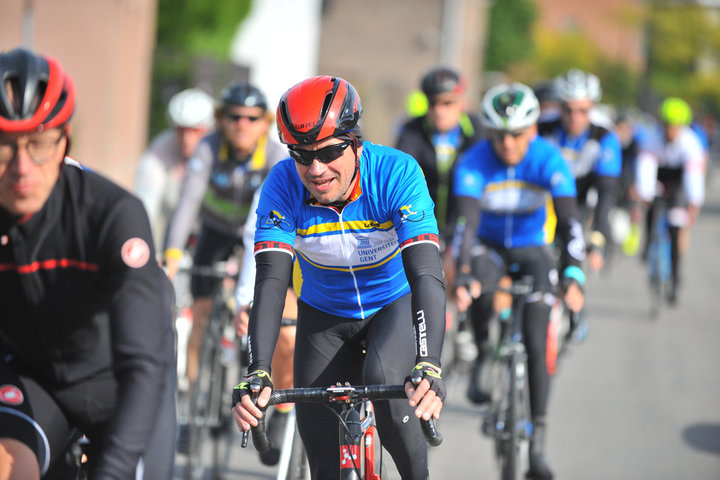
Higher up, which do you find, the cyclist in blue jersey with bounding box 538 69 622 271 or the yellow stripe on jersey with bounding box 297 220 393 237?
the cyclist in blue jersey with bounding box 538 69 622 271

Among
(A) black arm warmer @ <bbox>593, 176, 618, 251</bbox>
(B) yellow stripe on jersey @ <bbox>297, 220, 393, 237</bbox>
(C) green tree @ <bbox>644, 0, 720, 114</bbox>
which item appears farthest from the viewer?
(C) green tree @ <bbox>644, 0, 720, 114</bbox>

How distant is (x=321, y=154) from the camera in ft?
12.0

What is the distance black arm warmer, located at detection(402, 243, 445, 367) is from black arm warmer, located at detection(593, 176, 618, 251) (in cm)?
456

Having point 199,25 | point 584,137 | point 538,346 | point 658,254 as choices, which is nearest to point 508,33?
point 199,25

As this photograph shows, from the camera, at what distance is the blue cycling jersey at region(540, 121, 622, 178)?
30.2ft

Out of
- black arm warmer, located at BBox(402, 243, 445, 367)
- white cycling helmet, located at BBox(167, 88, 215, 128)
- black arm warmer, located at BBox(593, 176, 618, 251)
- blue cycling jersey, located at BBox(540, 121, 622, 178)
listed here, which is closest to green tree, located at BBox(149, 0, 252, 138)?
blue cycling jersey, located at BBox(540, 121, 622, 178)

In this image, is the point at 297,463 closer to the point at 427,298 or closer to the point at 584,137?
the point at 427,298

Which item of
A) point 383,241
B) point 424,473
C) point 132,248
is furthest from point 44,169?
point 424,473

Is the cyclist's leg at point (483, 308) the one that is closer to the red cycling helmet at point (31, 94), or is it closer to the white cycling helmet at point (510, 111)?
the white cycling helmet at point (510, 111)

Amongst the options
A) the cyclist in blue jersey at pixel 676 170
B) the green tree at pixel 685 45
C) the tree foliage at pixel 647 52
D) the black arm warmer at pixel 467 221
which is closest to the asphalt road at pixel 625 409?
the cyclist in blue jersey at pixel 676 170

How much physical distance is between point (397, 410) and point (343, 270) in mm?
692

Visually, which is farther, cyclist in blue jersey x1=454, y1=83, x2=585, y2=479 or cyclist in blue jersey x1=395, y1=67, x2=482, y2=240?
cyclist in blue jersey x1=395, y1=67, x2=482, y2=240

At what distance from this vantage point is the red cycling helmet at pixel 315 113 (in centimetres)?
359

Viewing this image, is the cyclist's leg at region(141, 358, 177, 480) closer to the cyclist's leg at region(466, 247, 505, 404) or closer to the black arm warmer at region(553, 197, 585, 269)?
the cyclist's leg at region(466, 247, 505, 404)
